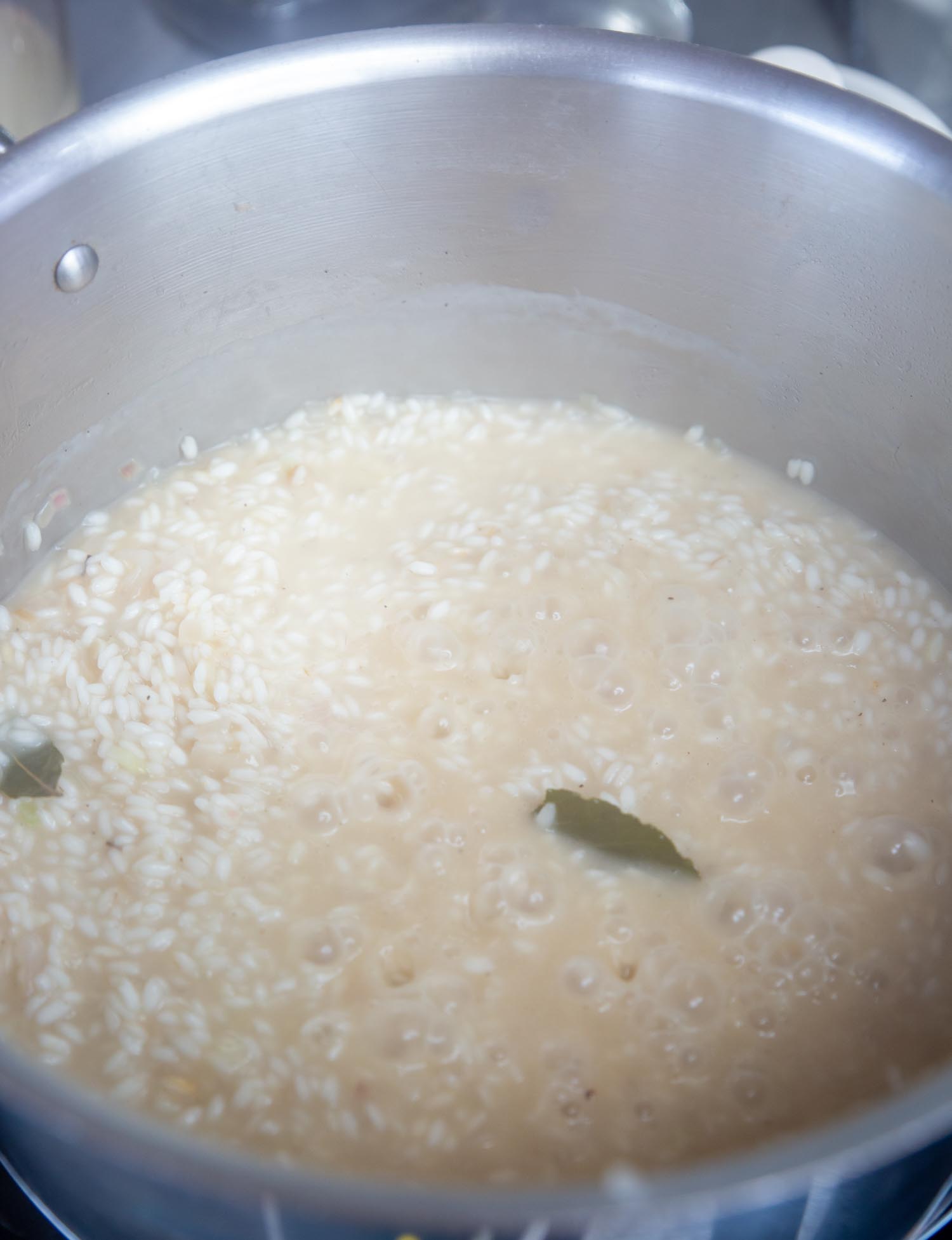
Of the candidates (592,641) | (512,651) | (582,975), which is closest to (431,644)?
(512,651)

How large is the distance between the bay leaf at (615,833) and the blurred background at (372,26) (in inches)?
46.3

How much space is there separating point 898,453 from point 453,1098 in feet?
3.28

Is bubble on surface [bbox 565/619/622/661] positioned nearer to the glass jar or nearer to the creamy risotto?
the creamy risotto

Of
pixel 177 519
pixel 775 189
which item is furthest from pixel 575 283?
pixel 177 519

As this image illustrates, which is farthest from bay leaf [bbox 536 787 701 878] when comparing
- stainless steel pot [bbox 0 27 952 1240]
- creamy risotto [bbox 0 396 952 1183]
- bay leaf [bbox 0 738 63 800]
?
bay leaf [bbox 0 738 63 800]

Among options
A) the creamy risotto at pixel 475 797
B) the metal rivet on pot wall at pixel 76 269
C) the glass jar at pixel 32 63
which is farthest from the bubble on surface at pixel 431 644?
the glass jar at pixel 32 63

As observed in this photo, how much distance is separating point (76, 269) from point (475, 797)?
2.52 ft

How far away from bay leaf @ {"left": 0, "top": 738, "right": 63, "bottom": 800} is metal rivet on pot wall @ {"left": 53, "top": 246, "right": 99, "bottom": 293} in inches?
21.2

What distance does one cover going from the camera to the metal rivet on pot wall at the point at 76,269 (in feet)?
4.69

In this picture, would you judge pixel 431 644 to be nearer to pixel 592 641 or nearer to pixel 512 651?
pixel 512 651

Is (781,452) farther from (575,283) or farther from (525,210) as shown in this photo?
(525,210)

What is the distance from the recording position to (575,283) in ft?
5.71

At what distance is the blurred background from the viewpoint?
6.29 feet

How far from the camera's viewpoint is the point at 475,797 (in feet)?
4.84
